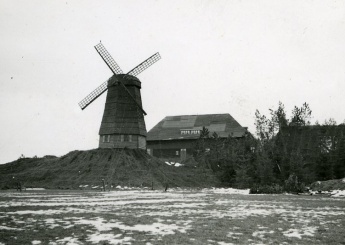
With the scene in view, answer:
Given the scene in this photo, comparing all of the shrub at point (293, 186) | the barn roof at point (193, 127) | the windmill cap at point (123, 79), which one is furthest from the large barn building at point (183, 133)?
the shrub at point (293, 186)

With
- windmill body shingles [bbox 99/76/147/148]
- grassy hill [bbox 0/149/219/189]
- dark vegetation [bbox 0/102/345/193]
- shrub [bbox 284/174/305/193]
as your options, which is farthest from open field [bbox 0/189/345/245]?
windmill body shingles [bbox 99/76/147/148]

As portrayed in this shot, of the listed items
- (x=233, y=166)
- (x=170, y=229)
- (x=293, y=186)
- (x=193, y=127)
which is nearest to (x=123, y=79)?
(x=233, y=166)

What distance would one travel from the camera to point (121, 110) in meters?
52.3

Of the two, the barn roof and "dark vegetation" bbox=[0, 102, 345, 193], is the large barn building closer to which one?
the barn roof

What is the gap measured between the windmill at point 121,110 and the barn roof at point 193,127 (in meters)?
18.8

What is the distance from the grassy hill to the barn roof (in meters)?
17.1

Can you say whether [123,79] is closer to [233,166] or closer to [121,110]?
[121,110]

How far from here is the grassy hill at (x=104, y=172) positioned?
4417cm

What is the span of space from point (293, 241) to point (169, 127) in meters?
65.7

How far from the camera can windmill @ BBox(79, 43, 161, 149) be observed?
171 ft

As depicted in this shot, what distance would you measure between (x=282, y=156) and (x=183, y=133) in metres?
31.7

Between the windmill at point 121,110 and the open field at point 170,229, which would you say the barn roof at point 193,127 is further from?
the open field at point 170,229

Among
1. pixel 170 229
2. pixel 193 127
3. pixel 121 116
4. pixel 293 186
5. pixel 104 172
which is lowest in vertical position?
pixel 170 229

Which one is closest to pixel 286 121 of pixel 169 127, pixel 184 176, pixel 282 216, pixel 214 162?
pixel 214 162
